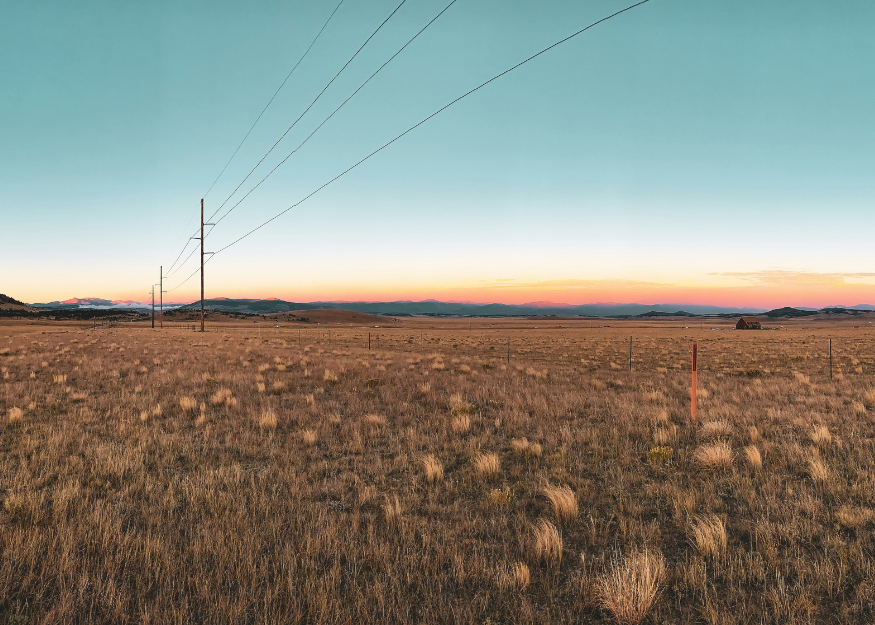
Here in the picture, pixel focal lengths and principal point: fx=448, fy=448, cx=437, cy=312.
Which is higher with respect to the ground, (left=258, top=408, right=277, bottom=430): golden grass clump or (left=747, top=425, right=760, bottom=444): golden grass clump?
(left=747, top=425, right=760, bottom=444): golden grass clump

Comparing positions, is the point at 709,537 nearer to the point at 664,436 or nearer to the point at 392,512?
the point at 392,512

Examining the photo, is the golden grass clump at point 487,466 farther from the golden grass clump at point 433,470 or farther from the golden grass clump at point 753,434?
the golden grass clump at point 753,434

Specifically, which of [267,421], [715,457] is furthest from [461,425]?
[715,457]

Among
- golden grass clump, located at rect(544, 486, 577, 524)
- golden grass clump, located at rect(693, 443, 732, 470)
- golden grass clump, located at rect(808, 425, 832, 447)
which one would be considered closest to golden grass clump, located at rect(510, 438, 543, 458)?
golden grass clump, located at rect(544, 486, 577, 524)

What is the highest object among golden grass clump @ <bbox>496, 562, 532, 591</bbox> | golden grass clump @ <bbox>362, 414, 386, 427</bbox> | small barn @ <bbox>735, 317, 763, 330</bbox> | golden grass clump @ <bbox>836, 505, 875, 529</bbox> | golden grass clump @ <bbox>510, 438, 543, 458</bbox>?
golden grass clump @ <bbox>836, 505, 875, 529</bbox>

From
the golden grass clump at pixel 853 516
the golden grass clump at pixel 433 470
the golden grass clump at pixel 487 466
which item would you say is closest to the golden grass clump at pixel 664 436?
the golden grass clump at pixel 853 516

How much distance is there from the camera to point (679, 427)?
9.75m

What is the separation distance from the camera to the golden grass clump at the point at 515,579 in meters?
3.95

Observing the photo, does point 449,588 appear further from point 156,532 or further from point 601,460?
point 601,460

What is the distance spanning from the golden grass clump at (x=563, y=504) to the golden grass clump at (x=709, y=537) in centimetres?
124

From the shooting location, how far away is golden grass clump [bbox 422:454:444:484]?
6631 millimetres

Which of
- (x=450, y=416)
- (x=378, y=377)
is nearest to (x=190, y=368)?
(x=378, y=377)

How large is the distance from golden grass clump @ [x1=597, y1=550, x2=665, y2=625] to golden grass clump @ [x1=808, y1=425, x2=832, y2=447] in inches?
240

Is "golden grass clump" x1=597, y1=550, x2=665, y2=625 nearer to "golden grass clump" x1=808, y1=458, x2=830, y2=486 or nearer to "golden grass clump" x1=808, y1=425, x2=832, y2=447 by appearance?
"golden grass clump" x1=808, y1=458, x2=830, y2=486
